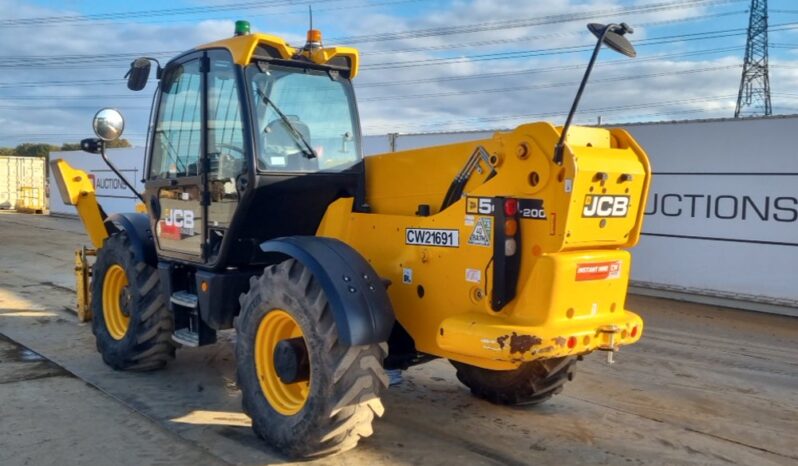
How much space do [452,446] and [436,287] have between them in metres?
1.06

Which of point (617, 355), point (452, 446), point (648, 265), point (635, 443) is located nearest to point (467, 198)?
point (452, 446)

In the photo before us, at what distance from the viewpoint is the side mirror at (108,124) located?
586 centimetres

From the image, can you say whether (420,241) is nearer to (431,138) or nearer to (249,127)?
(249,127)

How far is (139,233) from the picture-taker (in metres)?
6.12

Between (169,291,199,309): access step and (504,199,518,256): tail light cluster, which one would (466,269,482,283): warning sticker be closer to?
(504,199,518,256): tail light cluster

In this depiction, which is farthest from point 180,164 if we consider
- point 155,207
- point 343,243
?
point 343,243

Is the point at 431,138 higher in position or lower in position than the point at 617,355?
higher

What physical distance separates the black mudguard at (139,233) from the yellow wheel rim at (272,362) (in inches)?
77.0

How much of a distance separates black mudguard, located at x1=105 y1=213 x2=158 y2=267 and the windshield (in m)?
1.75

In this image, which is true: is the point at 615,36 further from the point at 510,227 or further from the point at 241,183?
the point at 241,183

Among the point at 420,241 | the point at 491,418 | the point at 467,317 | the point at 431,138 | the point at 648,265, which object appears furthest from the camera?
the point at 431,138

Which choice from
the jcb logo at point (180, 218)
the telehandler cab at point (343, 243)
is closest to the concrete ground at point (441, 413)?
the telehandler cab at point (343, 243)

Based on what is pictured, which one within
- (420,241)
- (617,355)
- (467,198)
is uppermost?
(467,198)

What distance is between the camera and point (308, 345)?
4.10 metres
